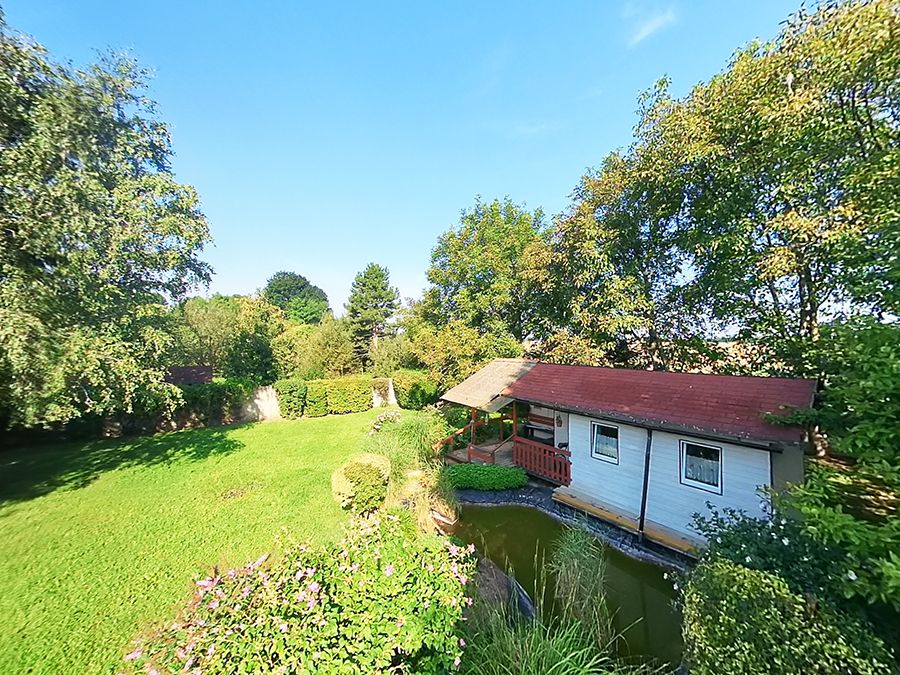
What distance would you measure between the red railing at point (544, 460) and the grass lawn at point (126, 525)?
5648 millimetres

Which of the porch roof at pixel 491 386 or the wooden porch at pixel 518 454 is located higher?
the porch roof at pixel 491 386

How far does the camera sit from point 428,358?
20516 mm

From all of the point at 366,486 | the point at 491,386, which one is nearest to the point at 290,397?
the point at 491,386

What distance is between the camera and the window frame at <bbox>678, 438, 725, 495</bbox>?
7031 millimetres

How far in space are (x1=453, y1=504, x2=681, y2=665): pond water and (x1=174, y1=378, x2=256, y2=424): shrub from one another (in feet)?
53.0

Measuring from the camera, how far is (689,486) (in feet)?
24.4

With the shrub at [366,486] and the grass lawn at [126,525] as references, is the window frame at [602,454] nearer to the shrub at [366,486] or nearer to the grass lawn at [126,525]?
the shrub at [366,486]

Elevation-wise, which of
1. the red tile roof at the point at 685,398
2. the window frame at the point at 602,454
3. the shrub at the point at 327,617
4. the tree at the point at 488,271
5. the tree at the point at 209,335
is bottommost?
the window frame at the point at 602,454

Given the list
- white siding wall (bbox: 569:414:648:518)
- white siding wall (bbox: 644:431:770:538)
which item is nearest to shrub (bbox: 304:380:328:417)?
white siding wall (bbox: 569:414:648:518)

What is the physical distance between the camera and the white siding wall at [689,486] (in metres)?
6.66

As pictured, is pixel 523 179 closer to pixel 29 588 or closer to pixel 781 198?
pixel 781 198

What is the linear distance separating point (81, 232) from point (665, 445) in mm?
16462

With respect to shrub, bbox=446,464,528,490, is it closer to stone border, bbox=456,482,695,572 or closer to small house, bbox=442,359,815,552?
stone border, bbox=456,482,695,572

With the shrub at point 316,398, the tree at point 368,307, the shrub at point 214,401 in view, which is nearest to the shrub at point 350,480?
the shrub at point 316,398
